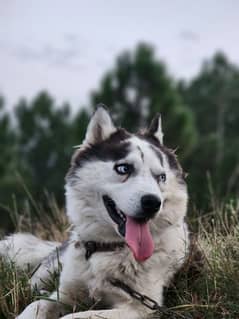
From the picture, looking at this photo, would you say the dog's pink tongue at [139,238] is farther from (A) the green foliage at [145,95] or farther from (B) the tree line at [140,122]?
(A) the green foliage at [145,95]

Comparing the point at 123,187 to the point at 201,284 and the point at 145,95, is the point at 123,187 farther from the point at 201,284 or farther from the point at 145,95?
the point at 145,95

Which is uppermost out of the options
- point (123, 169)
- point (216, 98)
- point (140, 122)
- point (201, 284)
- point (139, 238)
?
point (123, 169)

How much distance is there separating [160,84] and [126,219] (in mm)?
31194

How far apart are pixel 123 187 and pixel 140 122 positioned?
94.6 feet

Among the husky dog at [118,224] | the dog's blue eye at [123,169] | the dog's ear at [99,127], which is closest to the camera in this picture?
the husky dog at [118,224]

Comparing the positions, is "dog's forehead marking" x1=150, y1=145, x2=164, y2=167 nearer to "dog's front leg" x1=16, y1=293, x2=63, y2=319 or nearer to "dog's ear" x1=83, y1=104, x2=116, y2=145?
"dog's ear" x1=83, y1=104, x2=116, y2=145

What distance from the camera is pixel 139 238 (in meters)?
4.53

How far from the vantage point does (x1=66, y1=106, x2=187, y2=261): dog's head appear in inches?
177

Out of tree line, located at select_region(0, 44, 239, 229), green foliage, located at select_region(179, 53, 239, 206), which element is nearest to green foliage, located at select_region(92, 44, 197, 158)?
tree line, located at select_region(0, 44, 239, 229)

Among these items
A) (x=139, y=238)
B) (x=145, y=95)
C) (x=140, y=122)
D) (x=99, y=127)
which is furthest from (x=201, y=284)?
(x=145, y=95)

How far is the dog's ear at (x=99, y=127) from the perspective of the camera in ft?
16.8

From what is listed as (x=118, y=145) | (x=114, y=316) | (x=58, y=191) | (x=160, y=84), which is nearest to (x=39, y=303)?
(x=114, y=316)

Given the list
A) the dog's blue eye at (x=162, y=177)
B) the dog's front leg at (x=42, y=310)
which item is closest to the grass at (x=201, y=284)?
the dog's front leg at (x=42, y=310)

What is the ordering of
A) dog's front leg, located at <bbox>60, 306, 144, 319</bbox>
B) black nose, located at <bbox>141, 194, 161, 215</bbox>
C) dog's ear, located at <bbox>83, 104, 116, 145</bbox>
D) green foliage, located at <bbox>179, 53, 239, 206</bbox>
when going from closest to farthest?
dog's front leg, located at <bbox>60, 306, 144, 319</bbox>, black nose, located at <bbox>141, 194, 161, 215</bbox>, dog's ear, located at <bbox>83, 104, 116, 145</bbox>, green foliage, located at <bbox>179, 53, 239, 206</bbox>
